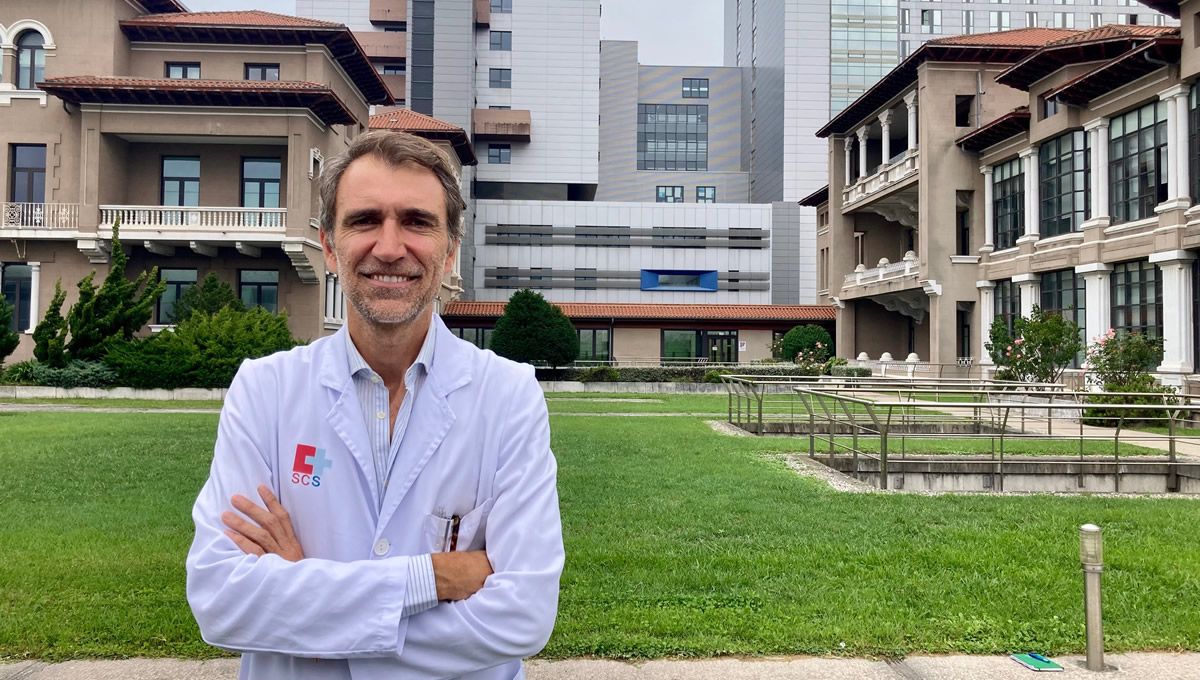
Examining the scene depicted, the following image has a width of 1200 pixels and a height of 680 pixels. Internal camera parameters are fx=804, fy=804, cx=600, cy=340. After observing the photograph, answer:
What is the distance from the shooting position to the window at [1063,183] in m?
29.5

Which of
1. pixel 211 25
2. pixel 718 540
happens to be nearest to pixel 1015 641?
pixel 718 540

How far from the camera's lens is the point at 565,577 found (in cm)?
577

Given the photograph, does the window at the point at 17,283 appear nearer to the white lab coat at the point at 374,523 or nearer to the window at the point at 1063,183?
the white lab coat at the point at 374,523

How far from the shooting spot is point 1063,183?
30.5 m

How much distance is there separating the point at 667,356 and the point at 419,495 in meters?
53.3

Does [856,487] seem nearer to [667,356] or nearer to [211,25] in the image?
[211,25]

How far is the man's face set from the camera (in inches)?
84.7

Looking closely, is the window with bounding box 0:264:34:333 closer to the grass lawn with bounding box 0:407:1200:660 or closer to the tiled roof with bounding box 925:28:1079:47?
the grass lawn with bounding box 0:407:1200:660

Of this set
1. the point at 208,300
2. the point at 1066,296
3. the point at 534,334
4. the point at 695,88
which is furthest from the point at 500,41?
the point at 1066,296

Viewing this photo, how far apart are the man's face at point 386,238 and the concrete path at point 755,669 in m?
2.68

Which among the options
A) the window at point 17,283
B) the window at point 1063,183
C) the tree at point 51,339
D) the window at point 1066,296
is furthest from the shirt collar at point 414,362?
the window at point 17,283

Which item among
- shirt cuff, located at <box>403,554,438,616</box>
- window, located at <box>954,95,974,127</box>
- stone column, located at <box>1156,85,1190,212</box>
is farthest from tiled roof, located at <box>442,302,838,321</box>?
shirt cuff, located at <box>403,554,438,616</box>

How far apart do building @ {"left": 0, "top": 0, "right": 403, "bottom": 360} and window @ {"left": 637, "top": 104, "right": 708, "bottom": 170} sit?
5978 cm

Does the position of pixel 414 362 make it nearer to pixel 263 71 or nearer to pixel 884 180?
pixel 263 71
